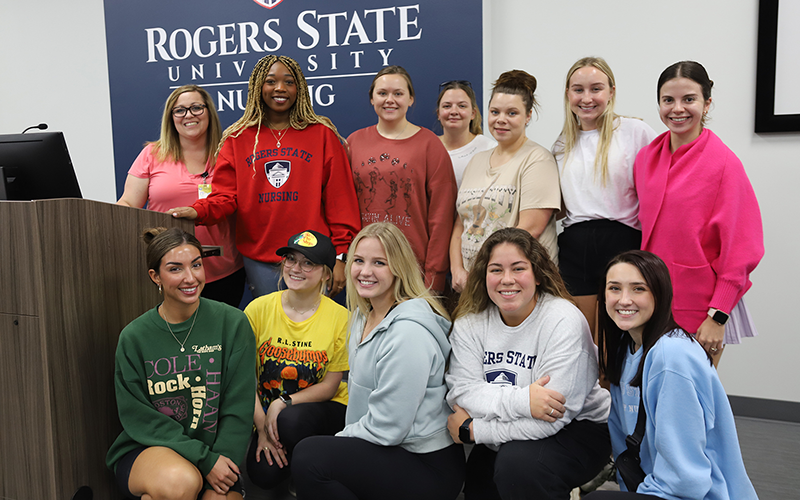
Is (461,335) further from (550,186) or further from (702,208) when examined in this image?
(702,208)

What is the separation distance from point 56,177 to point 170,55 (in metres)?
2.02

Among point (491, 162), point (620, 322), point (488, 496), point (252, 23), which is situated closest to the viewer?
point (620, 322)

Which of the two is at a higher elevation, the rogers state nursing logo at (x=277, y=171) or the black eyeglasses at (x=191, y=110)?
the black eyeglasses at (x=191, y=110)

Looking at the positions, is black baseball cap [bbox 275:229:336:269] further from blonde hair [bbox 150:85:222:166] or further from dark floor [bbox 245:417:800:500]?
dark floor [bbox 245:417:800:500]

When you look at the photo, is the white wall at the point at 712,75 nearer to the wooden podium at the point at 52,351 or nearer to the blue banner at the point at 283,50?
the blue banner at the point at 283,50

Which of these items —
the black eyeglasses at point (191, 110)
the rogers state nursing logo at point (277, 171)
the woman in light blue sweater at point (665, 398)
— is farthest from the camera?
the black eyeglasses at point (191, 110)

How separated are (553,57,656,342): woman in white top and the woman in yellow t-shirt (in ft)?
3.28

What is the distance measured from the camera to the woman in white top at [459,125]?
8.98 ft

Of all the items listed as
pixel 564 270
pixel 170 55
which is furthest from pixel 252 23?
pixel 564 270

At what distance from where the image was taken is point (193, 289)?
6.43 ft

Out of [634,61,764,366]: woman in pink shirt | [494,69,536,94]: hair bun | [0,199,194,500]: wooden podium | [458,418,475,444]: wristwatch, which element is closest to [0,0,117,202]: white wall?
[0,199,194,500]: wooden podium

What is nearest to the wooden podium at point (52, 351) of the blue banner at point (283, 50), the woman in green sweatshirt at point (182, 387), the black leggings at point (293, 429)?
the woman in green sweatshirt at point (182, 387)

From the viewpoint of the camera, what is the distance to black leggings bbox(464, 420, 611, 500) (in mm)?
1605

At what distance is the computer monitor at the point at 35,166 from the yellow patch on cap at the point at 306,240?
2.57 feet
